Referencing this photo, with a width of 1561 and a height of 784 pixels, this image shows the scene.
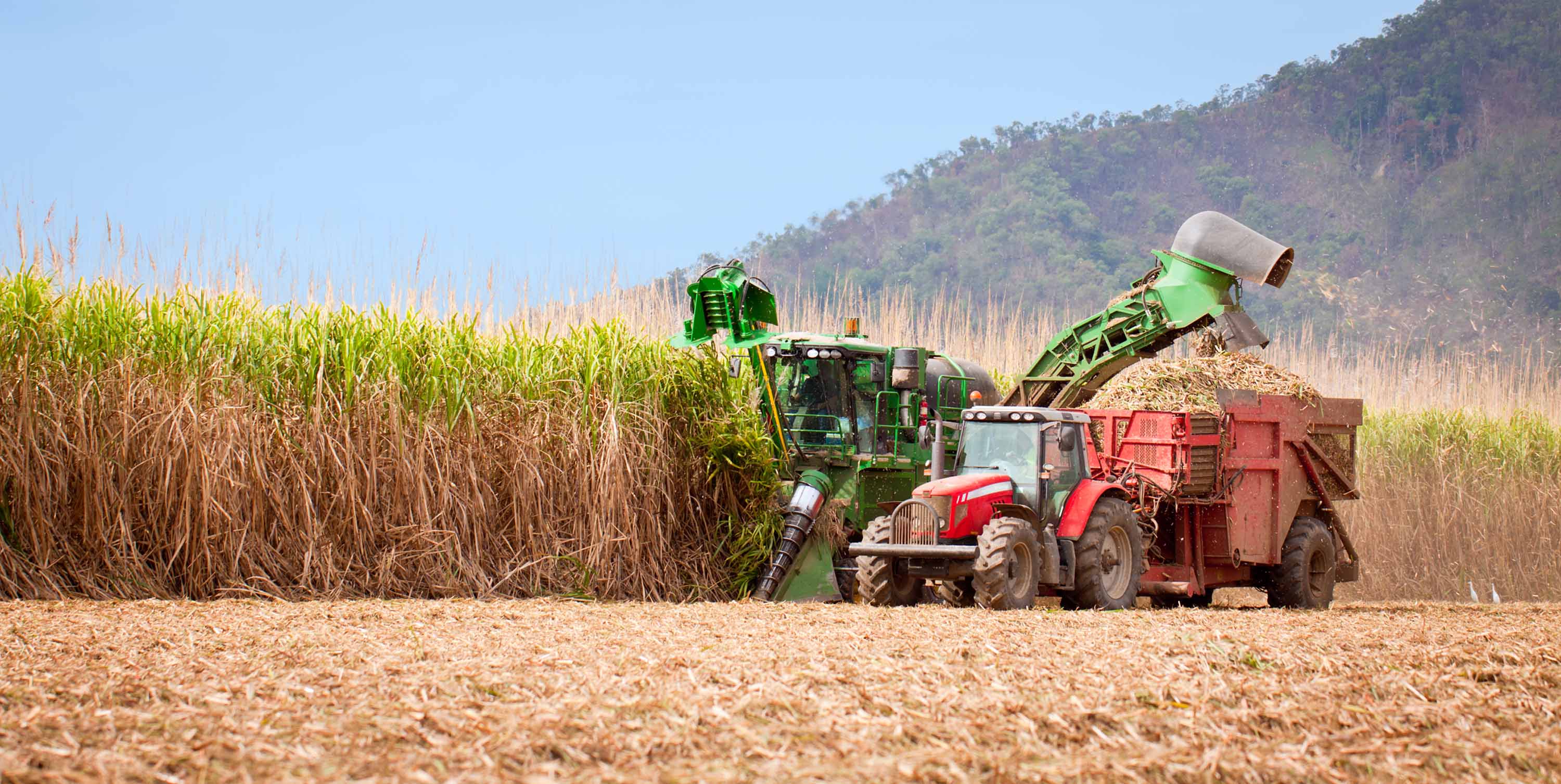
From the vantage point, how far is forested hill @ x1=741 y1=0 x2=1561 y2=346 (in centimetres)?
5153

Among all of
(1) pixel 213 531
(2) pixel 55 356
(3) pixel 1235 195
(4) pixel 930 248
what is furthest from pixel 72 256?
(3) pixel 1235 195

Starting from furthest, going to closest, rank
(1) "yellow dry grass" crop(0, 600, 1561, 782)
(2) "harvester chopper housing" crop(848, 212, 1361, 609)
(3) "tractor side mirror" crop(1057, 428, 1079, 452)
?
(3) "tractor side mirror" crop(1057, 428, 1079, 452)
(2) "harvester chopper housing" crop(848, 212, 1361, 609)
(1) "yellow dry grass" crop(0, 600, 1561, 782)

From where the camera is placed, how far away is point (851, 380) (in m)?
10.8

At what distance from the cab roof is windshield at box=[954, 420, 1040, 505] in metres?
0.05

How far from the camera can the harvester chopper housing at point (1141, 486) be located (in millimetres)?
9078

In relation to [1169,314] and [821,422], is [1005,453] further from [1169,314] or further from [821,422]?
[1169,314]

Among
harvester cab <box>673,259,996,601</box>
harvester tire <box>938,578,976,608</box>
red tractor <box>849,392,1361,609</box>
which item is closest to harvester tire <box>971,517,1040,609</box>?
red tractor <box>849,392,1361,609</box>

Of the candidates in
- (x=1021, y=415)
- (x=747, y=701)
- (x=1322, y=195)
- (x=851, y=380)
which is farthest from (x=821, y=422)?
(x=1322, y=195)

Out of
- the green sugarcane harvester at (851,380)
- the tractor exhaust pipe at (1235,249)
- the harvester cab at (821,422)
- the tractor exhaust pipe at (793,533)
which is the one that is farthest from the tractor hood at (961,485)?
the tractor exhaust pipe at (1235,249)

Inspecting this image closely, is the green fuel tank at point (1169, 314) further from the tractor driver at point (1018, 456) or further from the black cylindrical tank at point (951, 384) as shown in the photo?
the tractor driver at point (1018, 456)

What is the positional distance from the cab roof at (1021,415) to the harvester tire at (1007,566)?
0.85 meters

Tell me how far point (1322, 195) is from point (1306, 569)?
5067 cm

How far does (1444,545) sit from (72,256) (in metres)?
14.2

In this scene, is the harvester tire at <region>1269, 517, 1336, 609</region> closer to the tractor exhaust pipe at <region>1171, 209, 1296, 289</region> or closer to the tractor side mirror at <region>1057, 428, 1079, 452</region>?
the tractor exhaust pipe at <region>1171, 209, 1296, 289</region>
